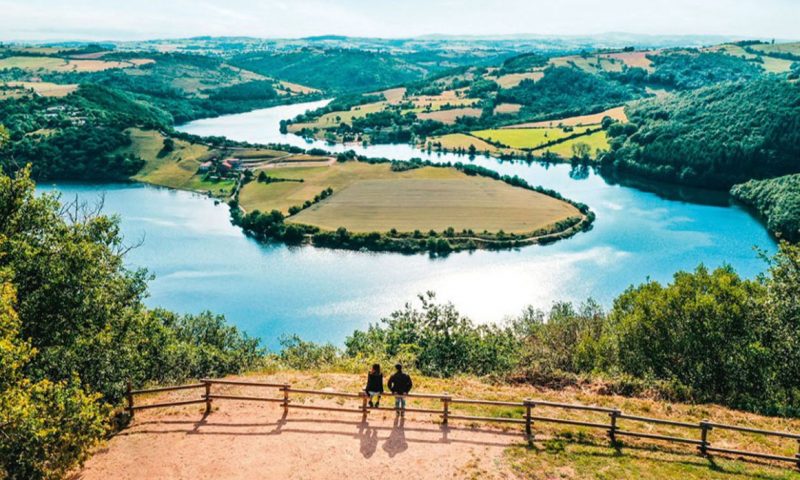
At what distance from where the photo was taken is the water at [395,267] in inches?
3497

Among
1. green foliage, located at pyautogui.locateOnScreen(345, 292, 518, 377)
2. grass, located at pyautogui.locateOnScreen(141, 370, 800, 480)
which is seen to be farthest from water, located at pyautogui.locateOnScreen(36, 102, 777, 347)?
grass, located at pyautogui.locateOnScreen(141, 370, 800, 480)

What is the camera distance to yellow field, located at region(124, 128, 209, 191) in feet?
516

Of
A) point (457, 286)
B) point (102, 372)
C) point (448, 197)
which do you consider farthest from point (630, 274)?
point (102, 372)

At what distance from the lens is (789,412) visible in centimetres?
2680

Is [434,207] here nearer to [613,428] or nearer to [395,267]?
[395,267]

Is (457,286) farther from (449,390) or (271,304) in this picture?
(449,390)

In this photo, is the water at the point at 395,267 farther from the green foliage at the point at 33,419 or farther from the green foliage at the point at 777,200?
the green foliage at the point at 33,419

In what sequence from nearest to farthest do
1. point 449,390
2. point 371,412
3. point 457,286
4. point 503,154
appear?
Result: point 371,412 < point 449,390 < point 457,286 < point 503,154

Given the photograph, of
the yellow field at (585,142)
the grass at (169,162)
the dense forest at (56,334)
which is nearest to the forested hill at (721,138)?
the yellow field at (585,142)

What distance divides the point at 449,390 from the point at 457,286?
67563 millimetres

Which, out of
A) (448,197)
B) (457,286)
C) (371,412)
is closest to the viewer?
(371,412)

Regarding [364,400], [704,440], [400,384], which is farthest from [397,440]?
[704,440]

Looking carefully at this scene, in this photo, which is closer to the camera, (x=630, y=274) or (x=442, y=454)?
(x=442, y=454)

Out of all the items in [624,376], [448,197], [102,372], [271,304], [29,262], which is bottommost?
[271,304]
